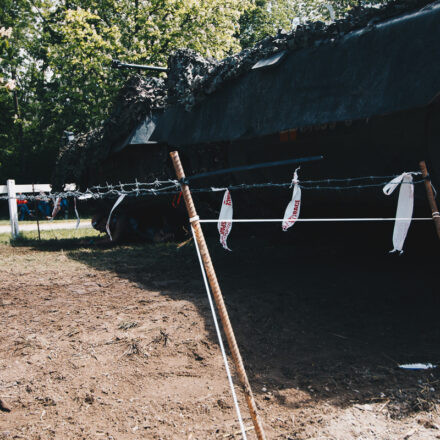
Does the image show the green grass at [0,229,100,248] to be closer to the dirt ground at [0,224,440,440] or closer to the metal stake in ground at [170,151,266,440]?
the dirt ground at [0,224,440,440]

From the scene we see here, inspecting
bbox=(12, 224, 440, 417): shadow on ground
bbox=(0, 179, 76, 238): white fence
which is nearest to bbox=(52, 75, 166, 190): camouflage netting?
bbox=(0, 179, 76, 238): white fence

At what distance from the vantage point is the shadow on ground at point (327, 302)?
163 inches

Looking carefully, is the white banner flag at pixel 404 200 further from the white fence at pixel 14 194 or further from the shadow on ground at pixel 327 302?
the white fence at pixel 14 194

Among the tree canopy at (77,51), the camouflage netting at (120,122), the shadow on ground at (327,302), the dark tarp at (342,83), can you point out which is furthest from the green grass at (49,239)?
the dark tarp at (342,83)

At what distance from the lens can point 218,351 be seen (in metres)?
4.70

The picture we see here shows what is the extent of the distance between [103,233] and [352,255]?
810 cm

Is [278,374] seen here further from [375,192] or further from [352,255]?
[352,255]

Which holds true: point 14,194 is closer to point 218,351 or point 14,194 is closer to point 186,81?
point 186,81

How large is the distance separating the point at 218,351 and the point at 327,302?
1.95 meters

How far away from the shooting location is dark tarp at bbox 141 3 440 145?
17.1 ft

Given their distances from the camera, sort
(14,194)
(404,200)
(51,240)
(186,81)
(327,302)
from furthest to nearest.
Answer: (14,194) → (51,240) → (186,81) → (327,302) → (404,200)

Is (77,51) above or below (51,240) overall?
above

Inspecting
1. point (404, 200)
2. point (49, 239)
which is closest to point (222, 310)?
point (404, 200)

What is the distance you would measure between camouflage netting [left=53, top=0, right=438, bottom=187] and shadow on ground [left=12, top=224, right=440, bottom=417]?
2.87 meters
